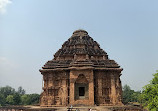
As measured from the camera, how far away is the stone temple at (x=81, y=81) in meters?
20.9

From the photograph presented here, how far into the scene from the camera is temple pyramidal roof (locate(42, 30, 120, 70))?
73.5 ft

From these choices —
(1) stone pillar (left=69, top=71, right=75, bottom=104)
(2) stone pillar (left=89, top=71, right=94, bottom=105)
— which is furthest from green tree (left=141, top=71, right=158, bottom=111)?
(1) stone pillar (left=69, top=71, right=75, bottom=104)

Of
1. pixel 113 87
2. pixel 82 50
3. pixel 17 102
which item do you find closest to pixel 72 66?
pixel 82 50

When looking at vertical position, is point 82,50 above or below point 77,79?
above

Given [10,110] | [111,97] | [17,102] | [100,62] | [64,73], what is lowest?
[17,102]

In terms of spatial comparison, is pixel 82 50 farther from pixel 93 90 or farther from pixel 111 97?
pixel 111 97

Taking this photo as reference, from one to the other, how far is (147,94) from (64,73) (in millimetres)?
12603

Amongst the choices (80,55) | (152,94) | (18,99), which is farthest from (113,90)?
(18,99)

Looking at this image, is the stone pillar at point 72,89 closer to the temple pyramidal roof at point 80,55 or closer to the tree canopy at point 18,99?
the temple pyramidal roof at point 80,55

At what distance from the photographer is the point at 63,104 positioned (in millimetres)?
21203

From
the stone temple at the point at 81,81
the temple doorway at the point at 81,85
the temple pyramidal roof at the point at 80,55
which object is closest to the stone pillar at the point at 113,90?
the stone temple at the point at 81,81

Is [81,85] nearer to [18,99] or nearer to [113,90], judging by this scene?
[113,90]

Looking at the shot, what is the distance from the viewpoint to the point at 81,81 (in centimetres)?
2138

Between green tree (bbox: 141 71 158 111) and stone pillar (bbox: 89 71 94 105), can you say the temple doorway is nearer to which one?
stone pillar (bbox: 89 71 94 105)
